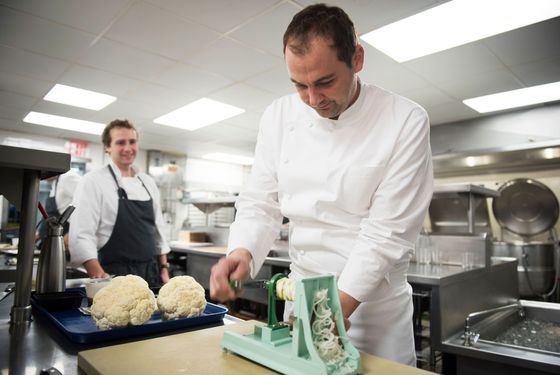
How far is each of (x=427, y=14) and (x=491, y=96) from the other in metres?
2.53

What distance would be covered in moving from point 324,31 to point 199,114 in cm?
538

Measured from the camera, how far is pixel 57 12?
3.21 metres

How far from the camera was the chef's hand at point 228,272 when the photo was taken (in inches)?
38.0

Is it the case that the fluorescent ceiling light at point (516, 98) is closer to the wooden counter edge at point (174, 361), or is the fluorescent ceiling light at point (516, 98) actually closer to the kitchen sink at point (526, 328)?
the kitchen sink at point (526, 328)

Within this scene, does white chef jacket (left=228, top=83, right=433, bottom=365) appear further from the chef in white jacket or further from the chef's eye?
the chef's eye

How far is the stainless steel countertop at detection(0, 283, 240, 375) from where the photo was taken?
31.7 inches

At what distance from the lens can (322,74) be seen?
3.57ft

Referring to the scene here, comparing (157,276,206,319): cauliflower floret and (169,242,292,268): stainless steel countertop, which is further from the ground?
(157,276,206,319): cauliflower floret

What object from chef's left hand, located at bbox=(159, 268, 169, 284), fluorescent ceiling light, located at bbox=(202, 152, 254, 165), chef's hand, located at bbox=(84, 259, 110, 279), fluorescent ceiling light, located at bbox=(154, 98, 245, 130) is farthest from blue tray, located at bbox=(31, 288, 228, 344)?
fluorescent ceiling light, located at bbox=(202, 152, 254, 165)

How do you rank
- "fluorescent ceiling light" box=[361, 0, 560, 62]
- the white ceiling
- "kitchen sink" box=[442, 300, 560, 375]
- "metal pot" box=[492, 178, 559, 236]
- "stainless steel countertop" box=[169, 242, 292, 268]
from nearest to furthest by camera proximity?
1. "kitchen sink" box=[442, 300, 560, 375]
2. "fluorescent ceiling light" box=[361, 0, 560, 62]
3. the white ceiling
4. "stainless steel countertop" box=[169, 242, 292, 268]
5. "metal pot" box=[492, 178, 559, 236]

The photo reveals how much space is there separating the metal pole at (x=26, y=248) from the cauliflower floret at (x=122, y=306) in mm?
266

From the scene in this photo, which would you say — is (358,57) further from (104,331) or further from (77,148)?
(77,148)

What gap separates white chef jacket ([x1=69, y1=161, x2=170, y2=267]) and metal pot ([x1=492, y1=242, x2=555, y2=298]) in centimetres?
500

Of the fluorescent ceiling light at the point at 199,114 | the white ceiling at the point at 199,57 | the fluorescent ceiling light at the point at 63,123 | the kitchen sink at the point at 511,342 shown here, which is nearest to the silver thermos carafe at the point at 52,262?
the kitchen sink at the point at 511,342
